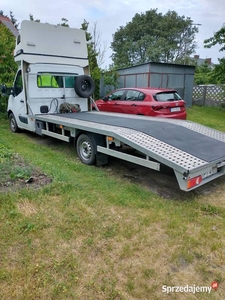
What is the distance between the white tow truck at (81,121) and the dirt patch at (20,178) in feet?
4.04

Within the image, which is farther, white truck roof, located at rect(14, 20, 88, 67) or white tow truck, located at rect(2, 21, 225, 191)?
white truck roof, located at rect(14, 20, 88, 67)

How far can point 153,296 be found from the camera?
2.03 meters

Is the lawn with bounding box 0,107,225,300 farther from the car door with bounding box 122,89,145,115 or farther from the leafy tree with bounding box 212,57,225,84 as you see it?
the leafy tree with bounding box 212,57,225,84

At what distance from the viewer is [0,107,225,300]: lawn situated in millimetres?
2098

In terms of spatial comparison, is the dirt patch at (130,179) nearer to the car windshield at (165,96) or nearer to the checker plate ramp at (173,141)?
the checker plate ramp at (173,141)

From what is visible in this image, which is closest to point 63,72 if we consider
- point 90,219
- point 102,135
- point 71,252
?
point 102,135

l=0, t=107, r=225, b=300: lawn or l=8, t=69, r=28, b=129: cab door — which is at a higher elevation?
l=8, t=69, r=28, b=129: cab door

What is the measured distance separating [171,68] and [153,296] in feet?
47.4

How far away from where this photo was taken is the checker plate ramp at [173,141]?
11.5ft

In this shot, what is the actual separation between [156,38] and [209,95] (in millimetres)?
24083

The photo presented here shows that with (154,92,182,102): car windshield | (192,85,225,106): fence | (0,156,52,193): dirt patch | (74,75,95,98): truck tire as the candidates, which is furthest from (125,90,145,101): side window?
(192,85,225,106): fence

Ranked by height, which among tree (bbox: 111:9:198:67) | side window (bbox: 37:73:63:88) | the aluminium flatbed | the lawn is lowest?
the lawn

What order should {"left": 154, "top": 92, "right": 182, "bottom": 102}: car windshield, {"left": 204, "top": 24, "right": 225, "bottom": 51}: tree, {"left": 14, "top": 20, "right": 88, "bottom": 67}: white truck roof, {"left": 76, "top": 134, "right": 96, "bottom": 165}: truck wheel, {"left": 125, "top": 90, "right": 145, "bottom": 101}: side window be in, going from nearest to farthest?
1. {"left": 76, "top": 134, "right": 96, "bottom": 165}: truck wheel
2. {"left": 14, "top": 20, "right": 88, "bottom": 67}: white truck roof
3. {"left": 154, "top": 92, "right": 182, "bottom": 102}: car windshield
4. {"left": 125, "top": 90, "right": 145, "bottom": 101}: side window
5. {"left": 204, "top": 24, "right": 225, "bottom": 51}: tree

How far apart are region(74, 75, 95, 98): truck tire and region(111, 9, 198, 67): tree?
29373mm
